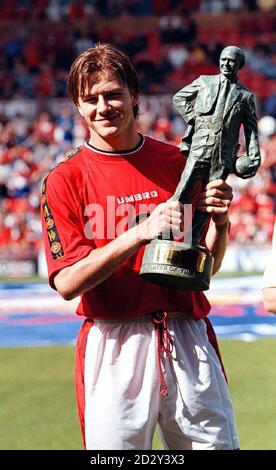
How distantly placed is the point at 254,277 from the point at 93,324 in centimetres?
1097

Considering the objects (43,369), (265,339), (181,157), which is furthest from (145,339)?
(265,339)

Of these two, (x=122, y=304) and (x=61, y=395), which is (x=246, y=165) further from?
(x=61, y=395)

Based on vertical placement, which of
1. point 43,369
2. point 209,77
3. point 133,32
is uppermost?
point 209,77

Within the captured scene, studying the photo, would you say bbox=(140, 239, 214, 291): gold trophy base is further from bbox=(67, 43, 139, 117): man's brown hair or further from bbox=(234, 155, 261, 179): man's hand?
bbox=(67, 43, 139, 117): man's brown hair

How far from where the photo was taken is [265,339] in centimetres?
1023

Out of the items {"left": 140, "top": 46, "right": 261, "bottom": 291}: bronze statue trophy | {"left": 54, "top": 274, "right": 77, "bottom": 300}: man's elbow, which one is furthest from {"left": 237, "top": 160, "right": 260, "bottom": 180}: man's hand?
{"left": 54, "top": 274, "right": 77, "bottom": 300}: man's elbow

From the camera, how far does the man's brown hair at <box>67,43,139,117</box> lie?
3451 millimetres

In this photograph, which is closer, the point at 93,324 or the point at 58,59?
the point at 93,324

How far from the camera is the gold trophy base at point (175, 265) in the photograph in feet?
10.8

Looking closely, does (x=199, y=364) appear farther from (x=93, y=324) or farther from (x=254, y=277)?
(x=254, y=277)

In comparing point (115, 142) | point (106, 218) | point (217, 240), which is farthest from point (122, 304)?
point (115, 142)

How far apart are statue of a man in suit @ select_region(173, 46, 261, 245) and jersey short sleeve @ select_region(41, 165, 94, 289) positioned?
395mm

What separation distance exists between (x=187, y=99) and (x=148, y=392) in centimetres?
105

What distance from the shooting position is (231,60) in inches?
131
